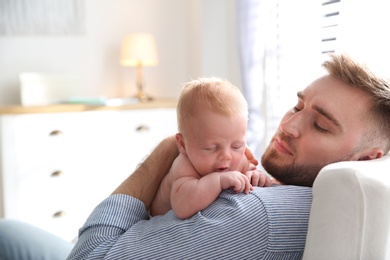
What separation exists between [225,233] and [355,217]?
0.29 metres

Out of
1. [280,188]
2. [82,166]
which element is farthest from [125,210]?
[82,166]

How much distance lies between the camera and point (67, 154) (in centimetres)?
314

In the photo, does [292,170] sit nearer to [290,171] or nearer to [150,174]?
[290,171]

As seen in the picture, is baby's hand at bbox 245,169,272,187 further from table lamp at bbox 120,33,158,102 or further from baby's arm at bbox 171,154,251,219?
→ table lamp at bbox 120,33,158,102

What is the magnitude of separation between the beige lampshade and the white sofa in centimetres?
281

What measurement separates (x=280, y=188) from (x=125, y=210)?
0.41 metres

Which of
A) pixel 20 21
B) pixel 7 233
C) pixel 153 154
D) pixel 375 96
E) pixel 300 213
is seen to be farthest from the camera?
pixel 20 21

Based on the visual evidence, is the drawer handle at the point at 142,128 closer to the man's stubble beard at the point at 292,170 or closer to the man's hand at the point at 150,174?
the man's hand at the point at 150,174

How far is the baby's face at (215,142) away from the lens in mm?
1200

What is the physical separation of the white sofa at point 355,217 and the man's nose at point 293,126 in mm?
424

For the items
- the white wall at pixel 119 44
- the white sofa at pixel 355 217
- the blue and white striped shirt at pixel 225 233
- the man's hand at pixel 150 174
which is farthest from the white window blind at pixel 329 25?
the white sofa at pixel 355 217

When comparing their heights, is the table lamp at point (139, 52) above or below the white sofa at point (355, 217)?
above

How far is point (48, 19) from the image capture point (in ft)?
12.0

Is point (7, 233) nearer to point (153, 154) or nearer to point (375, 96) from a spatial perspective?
point (153, 154)
